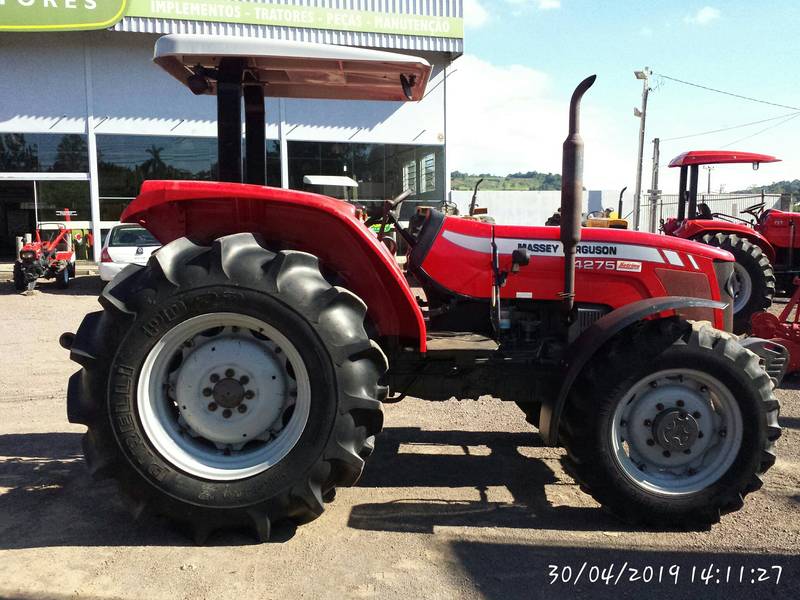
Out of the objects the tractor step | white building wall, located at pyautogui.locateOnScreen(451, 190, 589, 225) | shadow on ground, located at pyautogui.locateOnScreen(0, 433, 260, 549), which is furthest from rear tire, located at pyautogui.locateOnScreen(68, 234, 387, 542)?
white building wall, located at pyautogui.locateOnScreen(451, 190, 589, 225)

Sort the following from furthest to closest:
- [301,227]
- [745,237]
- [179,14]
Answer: [179,14], [745,237], [301,227]

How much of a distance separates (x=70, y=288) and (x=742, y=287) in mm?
13203

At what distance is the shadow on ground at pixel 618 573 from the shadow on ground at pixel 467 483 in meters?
0.27

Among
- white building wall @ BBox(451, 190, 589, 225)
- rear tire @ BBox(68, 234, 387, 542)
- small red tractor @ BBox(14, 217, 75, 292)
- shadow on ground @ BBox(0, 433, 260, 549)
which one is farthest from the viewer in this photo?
white building wall @ BBox(451, 190, 589, 225)

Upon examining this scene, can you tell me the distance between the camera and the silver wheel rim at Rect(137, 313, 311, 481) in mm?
2984

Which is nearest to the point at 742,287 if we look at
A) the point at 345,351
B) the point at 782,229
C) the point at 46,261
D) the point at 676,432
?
the point at 782,229

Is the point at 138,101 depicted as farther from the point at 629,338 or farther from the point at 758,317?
the point at 629,338

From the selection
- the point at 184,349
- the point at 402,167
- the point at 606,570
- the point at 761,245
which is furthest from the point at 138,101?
the point at 606,570

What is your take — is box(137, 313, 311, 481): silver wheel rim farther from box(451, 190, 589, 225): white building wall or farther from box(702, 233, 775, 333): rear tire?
box(451, 190, 589, 225): white building wall

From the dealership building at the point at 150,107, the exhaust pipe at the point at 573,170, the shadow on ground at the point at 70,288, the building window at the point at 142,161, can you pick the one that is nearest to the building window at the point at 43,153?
the dealership building at the point at 150,107

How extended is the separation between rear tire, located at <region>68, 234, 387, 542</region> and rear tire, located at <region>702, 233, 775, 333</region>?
7960 mm

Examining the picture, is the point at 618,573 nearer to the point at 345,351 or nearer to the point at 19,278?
the point at 345,351

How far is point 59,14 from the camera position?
52.6ft

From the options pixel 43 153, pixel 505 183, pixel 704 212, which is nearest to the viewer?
pixel 704 212
